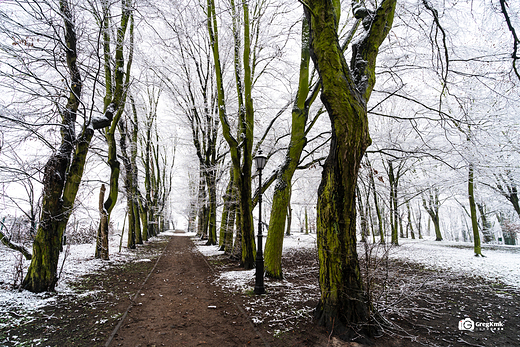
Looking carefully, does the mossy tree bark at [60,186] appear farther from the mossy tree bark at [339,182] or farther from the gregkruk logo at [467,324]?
the gregkruk logo at [467,324]

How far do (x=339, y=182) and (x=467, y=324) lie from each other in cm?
360

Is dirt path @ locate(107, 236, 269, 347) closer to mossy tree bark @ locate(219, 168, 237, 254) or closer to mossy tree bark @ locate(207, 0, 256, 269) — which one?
mossy tree bark @ locate(207, 0, 256, 269)

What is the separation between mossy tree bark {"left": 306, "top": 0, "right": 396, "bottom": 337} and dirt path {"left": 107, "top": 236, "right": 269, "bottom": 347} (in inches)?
51.1

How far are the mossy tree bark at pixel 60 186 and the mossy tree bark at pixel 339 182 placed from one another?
579 cm

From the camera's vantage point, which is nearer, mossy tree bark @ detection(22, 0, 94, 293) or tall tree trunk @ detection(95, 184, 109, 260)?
mossy tree bark @ detection(22, 0, 94, 293)

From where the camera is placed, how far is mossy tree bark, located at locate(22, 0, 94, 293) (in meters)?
5.70

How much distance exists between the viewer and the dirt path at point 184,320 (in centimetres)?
371

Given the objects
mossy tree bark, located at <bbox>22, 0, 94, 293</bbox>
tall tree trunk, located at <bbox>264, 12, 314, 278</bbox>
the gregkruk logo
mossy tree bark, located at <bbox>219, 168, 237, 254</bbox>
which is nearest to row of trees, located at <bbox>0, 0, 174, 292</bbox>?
mossy tree bark, located at <bbox>22, 0, 94, 293</bbox>

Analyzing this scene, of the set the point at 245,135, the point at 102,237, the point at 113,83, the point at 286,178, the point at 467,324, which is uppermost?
the point at 113,83

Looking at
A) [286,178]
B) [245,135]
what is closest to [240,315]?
[286,178]

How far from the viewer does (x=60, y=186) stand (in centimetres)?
607

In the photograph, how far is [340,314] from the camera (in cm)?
369

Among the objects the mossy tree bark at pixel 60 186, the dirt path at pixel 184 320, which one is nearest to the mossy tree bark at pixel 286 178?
the dirt path at pixel 184 320

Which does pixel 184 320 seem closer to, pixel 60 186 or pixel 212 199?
pixel 60 186
